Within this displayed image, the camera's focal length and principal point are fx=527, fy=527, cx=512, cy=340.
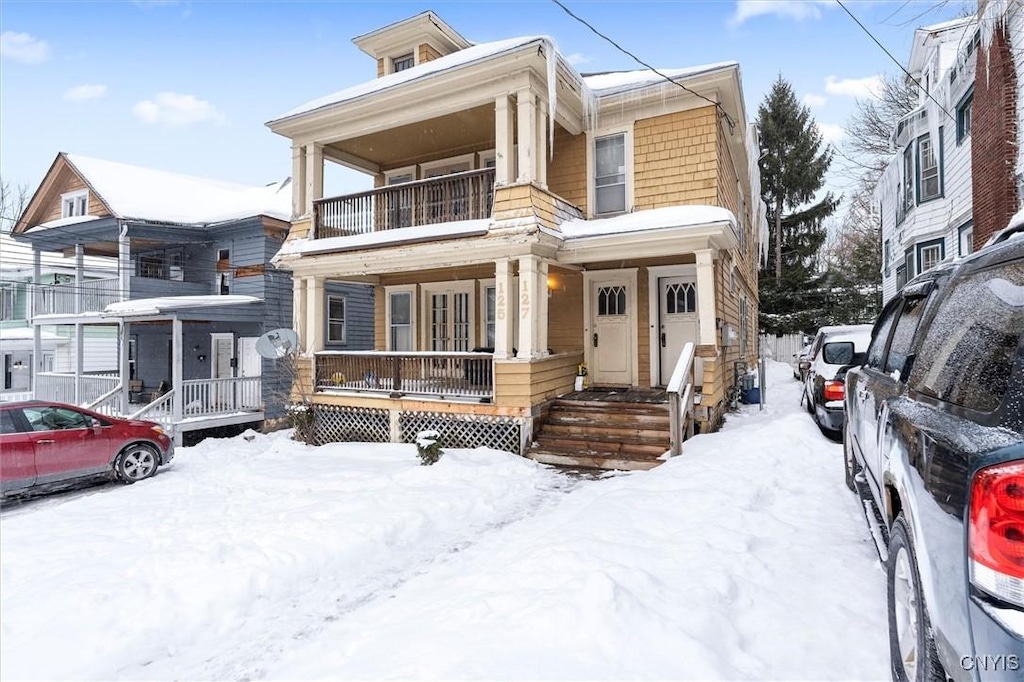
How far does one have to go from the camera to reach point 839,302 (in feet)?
95.3

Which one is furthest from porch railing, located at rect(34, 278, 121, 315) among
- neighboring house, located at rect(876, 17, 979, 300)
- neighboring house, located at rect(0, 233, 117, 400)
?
neighboring house, located at rect(876, 17, 979, 300)

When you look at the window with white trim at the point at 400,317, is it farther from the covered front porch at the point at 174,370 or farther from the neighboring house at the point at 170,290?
the covered front porch at the point at 174,370

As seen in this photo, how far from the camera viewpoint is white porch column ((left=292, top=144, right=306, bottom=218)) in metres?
12.5

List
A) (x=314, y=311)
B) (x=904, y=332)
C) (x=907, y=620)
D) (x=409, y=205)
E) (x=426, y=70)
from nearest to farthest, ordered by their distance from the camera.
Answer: (x=907, y=620) → (x=904, y=332) → (x=426, y=70) → (x=409, y=205) → (x=314, y=311)

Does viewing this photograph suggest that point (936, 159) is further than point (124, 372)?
Yes

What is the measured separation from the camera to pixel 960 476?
1648mm

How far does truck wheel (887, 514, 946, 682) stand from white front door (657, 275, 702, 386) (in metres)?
8.99

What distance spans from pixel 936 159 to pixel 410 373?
14673mm

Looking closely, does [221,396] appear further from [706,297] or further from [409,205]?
[706,297]

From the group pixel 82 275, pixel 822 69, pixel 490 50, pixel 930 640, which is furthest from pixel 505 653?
pixel 82 275

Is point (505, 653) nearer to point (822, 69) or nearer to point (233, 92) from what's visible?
point (822, 69)

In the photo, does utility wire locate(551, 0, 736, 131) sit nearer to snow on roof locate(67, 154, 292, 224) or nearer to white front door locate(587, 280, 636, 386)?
white front door locate(587, 280, 636, 386)

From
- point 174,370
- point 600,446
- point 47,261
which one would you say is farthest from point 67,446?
point 47,261

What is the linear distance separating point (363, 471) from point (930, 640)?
7762 mm
